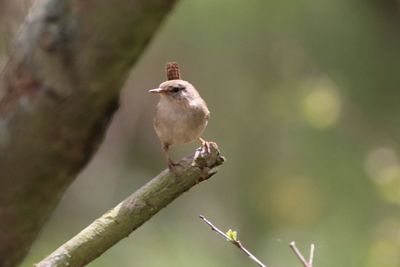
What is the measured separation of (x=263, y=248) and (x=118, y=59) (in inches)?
143

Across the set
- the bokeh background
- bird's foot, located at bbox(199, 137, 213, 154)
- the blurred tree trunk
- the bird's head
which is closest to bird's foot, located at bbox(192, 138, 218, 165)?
bird's foot, located at bbox(199, 137, 213, 154)

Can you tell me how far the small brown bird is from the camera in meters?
1.68

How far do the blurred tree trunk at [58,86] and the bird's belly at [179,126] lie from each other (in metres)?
0.79

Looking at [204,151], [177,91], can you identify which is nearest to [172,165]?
[204,151]

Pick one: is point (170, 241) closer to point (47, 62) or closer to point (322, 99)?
point (322, 99)

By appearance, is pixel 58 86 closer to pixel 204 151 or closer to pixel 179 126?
pixel 204 151

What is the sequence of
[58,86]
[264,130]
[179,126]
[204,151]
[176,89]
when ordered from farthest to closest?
[264,130]
[176,89]
[179,126]
[204,151]
[58,86]

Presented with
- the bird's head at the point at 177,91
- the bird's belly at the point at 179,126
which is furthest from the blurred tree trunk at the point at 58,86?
the bird's head at the point at 177,91

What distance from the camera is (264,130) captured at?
4.82 meters

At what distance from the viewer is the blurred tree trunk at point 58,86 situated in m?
0.84

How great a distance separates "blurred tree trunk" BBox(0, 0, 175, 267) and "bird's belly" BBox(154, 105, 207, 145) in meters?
0.79

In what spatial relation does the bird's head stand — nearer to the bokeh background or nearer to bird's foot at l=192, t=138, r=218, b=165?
bird's foot at l=192, t=138, r=218, b=165

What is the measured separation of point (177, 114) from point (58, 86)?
2.93 feet

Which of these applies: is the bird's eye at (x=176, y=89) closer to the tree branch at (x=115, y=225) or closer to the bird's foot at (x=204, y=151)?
the bird's foot at (x=204, y=151)
